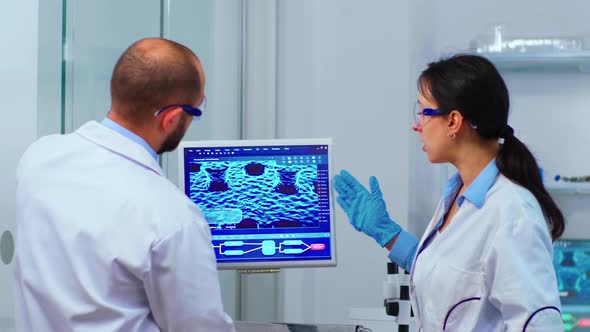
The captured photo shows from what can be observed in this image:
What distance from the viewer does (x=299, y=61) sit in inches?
136

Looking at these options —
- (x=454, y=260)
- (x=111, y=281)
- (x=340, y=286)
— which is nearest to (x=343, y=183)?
(x=454, y=260)

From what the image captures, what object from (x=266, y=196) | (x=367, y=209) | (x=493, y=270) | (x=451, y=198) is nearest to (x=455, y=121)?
(x=451, y=198)

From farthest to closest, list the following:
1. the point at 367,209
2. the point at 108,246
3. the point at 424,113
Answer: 1. the point at 367,209
2. the point at 424,113
3. the point at 108,246

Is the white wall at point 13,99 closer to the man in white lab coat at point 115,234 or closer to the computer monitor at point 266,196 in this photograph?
the man in white lab coat at point 115,234

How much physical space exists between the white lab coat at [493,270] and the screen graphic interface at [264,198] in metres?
0.50

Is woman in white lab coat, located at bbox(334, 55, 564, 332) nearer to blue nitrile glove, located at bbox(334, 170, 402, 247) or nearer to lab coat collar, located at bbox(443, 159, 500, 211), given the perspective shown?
lab coat collar, located at bbox(443, 159, 500, 211)

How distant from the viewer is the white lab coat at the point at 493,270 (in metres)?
1.60

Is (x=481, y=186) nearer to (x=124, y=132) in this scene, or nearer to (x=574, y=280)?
(x=124, y=132)

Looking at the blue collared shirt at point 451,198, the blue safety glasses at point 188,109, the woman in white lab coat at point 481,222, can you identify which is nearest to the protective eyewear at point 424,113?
the woman in white lab coat at point 481,222

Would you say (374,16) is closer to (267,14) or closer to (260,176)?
(267,14)

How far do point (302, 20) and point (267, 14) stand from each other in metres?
0.15

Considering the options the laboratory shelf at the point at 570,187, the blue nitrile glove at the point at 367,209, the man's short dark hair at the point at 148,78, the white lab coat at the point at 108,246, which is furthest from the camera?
the laboratory shelf at the point at 570,187

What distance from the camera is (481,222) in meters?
1.73

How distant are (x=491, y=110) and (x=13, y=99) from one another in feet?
3.40
